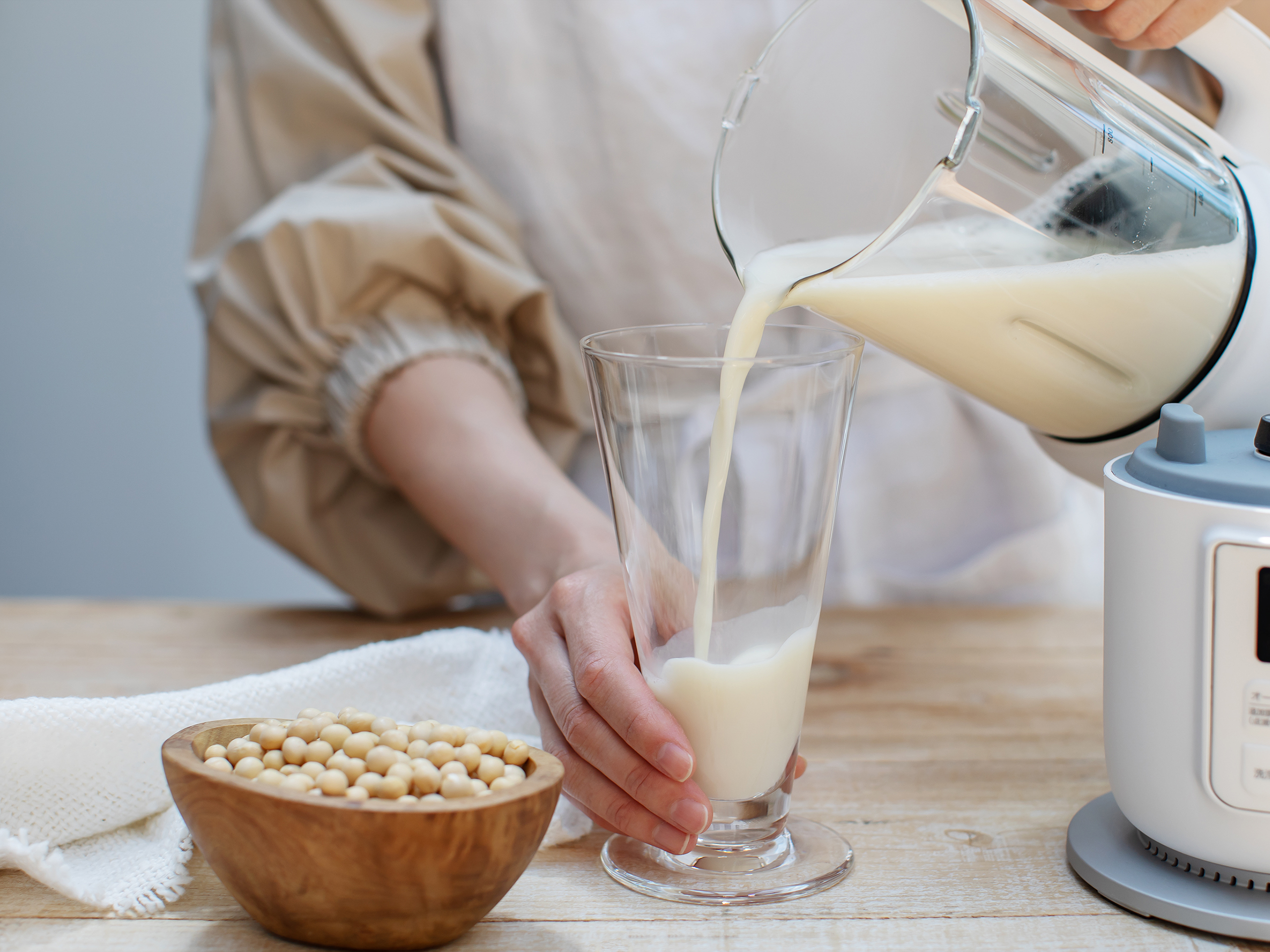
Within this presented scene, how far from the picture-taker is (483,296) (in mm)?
802

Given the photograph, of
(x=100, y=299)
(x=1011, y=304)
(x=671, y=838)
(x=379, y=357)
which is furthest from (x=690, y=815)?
(x=100, y=299)

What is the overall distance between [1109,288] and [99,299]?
1.48m

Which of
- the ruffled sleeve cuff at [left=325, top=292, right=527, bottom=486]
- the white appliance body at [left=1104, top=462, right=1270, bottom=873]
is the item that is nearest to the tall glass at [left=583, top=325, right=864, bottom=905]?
the white appliance body at [left=1104, top=462, right=1270, bottom=873]

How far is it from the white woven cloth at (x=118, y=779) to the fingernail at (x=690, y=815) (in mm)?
74

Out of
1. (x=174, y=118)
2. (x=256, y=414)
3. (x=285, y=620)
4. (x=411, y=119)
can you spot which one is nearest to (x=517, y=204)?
(x=411, y=119)

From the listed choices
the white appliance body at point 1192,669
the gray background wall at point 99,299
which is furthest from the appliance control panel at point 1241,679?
the gray background wall at point 99,299

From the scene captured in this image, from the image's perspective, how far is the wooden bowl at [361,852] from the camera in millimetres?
362

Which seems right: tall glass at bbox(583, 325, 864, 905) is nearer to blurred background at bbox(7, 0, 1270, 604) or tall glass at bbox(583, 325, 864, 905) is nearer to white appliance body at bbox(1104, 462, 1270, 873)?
white appliance body at bbox(1104, 462, 1270, 873)

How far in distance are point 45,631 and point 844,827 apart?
56 cm

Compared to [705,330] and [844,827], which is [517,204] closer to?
[705,330]

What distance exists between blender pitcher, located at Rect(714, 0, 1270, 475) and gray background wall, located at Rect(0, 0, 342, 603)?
1326mm

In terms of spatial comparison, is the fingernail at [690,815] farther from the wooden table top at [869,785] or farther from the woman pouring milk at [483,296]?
the woman pouring milk at [483,296]

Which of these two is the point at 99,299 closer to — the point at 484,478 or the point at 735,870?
the point at 484,478

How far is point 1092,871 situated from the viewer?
0.44m
